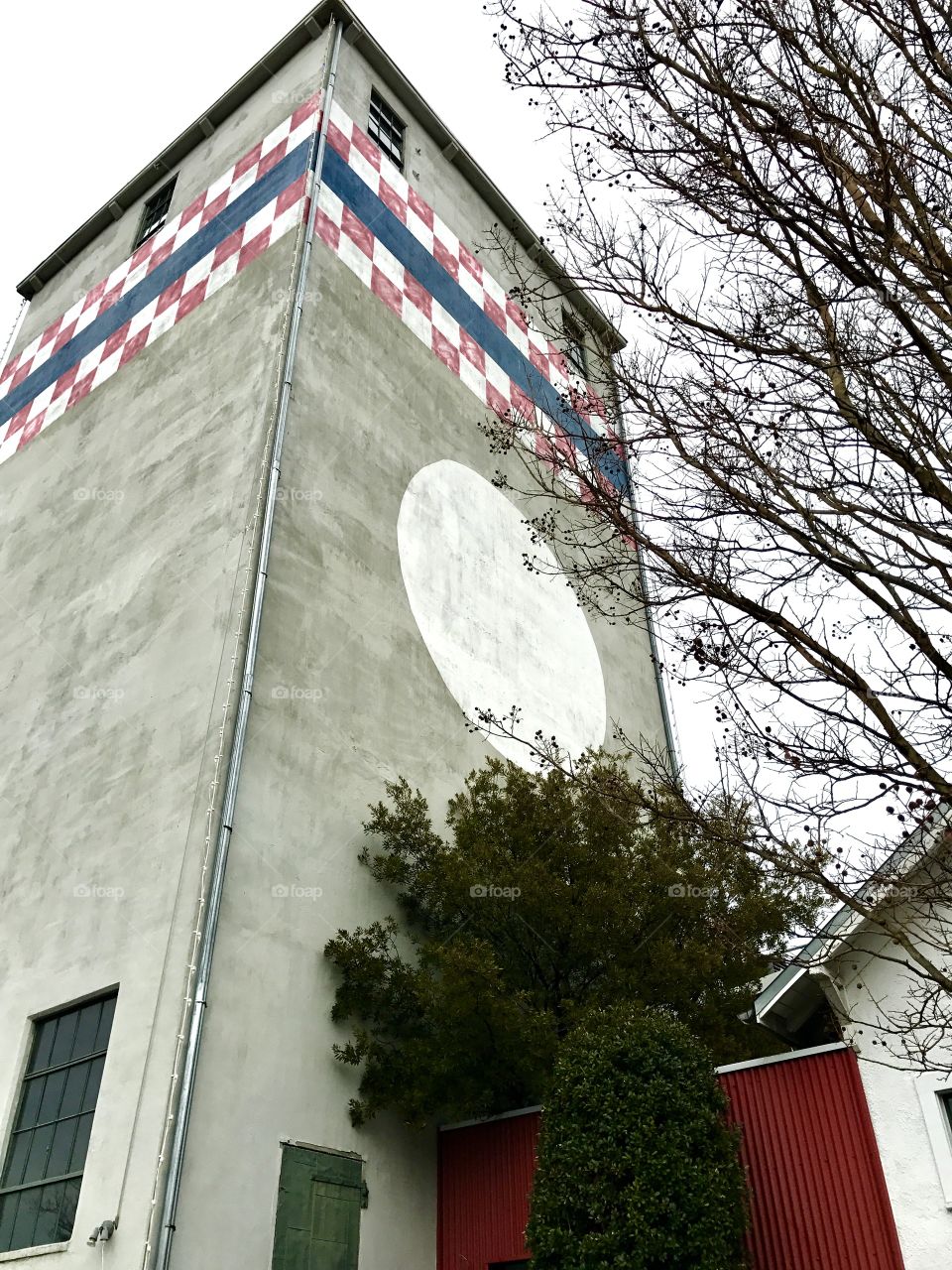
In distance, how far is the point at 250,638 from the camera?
42.4 feet

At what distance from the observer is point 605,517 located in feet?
21.5

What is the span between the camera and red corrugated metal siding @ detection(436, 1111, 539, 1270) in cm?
1163

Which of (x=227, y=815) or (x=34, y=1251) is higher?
(x=227, y=815)

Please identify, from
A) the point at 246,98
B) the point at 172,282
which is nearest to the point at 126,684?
the point at 172,282

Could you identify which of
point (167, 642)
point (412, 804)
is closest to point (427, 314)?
point (167, 642)

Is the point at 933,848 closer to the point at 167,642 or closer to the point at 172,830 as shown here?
the point at 172,830

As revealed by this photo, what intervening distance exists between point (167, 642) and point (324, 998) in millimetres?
4891

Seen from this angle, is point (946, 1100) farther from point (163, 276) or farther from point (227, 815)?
point (163, 276)

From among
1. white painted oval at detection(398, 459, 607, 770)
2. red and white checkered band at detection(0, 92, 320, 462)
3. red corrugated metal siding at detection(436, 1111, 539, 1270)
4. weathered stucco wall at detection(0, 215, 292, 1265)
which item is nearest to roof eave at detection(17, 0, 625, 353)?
red and white checkered band at detection(0, 92, 320, 462)

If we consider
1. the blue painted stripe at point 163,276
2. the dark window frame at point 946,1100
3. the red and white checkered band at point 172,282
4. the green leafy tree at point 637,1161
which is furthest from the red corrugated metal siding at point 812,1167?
the blue painted stripe at point 163,276

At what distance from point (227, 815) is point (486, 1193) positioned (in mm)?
5013

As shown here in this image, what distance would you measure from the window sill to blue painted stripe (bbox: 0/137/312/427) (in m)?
15.3

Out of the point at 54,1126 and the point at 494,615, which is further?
the point at 494,615

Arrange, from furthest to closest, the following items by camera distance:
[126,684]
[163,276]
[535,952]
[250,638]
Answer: [163,276] → [126,684] → [250,638] → [535,952]
